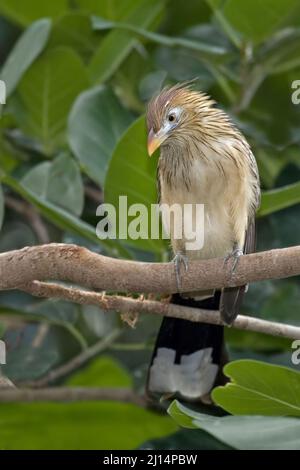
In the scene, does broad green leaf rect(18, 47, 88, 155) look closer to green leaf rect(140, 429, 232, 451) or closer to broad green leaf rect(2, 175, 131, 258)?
broad green leaf rect(2, 175, 131, 258)

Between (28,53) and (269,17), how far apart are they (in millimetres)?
891

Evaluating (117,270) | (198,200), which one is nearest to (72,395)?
(198,200)

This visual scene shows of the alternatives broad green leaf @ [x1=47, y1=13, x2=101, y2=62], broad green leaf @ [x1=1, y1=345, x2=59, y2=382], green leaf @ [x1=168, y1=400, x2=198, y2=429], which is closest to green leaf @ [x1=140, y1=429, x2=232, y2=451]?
broad green leaf @ [x1=1, y1=345, x2=59, y2=382]

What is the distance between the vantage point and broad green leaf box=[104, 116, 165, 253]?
10.5 ft

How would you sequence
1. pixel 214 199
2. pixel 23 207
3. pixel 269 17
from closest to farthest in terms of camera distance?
pixel 214 199 → pixel 269 17 → pixel 23 207

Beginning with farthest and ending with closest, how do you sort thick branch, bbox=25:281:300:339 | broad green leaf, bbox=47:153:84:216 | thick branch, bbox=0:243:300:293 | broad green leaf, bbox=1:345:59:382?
broad green leaf, bbox=1:345:59:382
broad green leaf, bbox=47:153:84:216
thick branch, bbox=25:281:300:339
thick branch, bbox=0:243:300:293

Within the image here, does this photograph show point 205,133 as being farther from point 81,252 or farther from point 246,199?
point 81,252

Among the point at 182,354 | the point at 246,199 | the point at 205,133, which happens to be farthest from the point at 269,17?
the point at 182,354

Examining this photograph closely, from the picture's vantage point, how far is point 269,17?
379 cm

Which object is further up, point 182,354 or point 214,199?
point 214,199

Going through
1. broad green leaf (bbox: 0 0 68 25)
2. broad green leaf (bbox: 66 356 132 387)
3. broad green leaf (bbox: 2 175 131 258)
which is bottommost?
broad green leaf (bbox: 2 175 131 258)

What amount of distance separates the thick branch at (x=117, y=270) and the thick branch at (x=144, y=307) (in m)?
0.10

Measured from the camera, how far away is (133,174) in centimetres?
330

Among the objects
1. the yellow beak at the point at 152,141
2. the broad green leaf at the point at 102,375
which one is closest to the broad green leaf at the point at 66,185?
the yellow beak at the point at 152,141
